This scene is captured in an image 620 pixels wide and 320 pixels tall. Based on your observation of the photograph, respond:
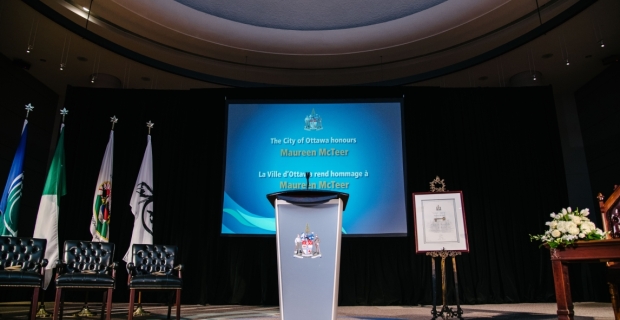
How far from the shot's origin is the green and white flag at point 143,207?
20.5ft

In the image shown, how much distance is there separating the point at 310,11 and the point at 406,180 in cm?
311

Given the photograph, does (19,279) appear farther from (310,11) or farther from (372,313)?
(310,11)

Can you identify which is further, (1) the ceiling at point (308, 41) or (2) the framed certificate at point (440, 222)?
(1) the ceiling at point (308, 41)

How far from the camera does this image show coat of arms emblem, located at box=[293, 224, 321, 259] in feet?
8.72

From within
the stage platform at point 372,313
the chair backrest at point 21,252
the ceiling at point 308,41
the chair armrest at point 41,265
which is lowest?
the stage platform at point 372,313

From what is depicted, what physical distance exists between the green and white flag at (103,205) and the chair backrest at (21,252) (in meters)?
1.33

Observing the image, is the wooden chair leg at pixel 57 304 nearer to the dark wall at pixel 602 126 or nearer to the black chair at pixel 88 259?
the black chair at pixel 88 259

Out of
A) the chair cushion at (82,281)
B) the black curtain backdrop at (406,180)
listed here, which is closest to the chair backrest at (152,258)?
the chair cushion at (82,281)

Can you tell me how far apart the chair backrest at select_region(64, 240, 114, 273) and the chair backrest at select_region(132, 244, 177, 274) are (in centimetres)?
30

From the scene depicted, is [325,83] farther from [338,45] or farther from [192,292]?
[192,292]

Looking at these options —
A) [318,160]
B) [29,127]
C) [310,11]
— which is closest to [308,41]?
[310,11]

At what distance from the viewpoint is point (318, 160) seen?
678 centimetres

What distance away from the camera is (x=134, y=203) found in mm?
6445

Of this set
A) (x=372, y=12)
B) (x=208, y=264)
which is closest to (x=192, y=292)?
(x=208, y=264)
